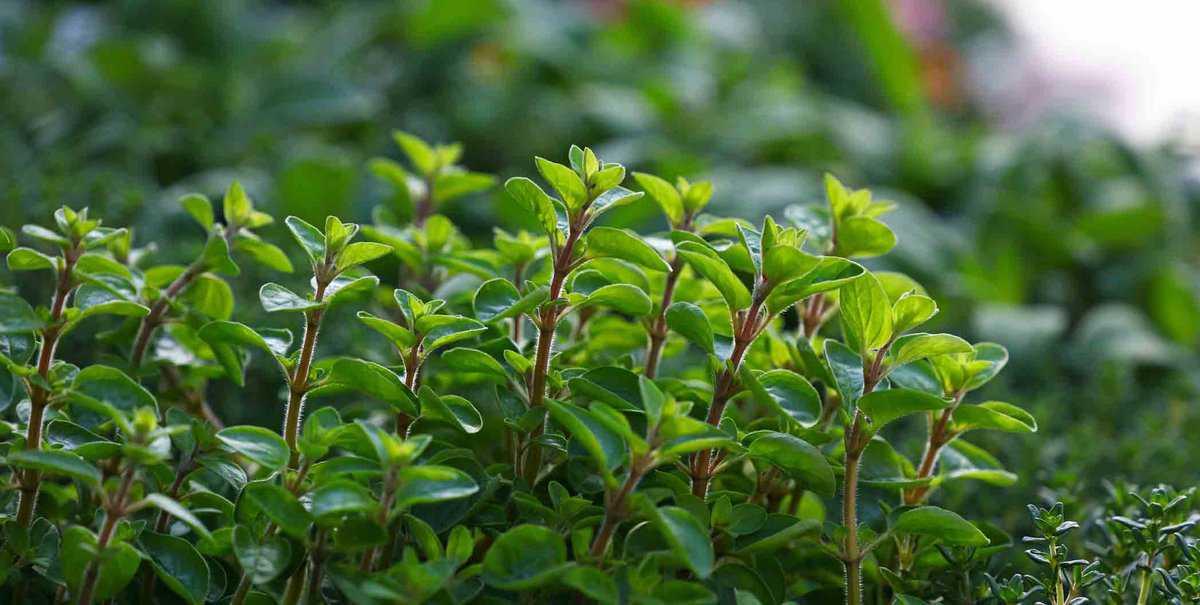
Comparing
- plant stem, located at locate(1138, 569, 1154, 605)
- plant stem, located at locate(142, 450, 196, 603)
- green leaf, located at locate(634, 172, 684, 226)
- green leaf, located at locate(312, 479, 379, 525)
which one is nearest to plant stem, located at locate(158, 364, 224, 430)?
plant stem, located at locate(142, 450, 196, 603)

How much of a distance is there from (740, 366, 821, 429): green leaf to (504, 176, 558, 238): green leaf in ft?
0.59

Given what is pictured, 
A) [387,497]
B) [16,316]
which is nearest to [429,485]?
[387,497]

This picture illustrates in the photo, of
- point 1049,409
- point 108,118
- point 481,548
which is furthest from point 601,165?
point 108,118

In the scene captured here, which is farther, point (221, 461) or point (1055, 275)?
point (1055, 275)

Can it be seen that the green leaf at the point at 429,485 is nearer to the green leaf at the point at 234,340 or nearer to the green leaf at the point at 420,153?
the green leaf at the point at 234,340

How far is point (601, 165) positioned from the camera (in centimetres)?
86

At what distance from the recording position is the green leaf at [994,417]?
Answer: 842 mm

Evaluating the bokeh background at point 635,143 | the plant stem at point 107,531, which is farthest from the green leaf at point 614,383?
the bokeh background at point 635,143

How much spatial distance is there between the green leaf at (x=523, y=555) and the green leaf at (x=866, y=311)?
27 cm

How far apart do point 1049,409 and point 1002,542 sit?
544 millimetres

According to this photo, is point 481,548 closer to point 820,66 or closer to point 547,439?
point 547,439

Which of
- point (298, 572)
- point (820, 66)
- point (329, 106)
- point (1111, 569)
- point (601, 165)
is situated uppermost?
point (820, 66)

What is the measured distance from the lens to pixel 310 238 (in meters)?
0.85

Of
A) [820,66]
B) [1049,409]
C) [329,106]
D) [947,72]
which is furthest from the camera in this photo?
[947,72]
